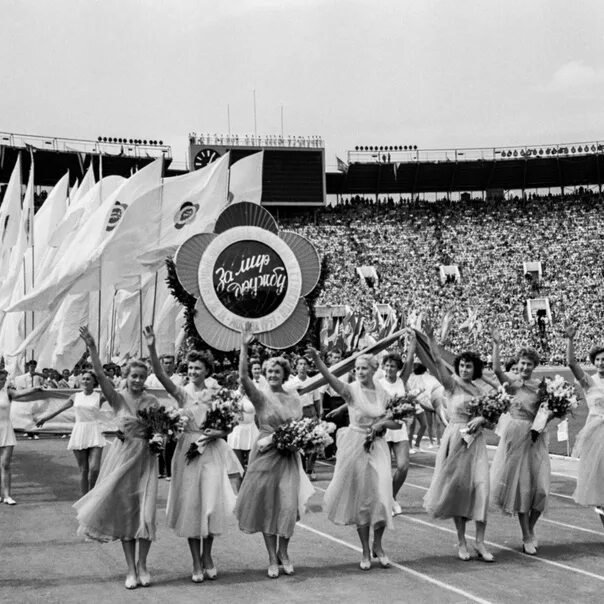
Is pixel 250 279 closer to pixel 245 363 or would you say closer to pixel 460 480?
pixel 460 480

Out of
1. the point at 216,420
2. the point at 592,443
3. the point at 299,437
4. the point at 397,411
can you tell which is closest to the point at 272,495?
the point at 299,437

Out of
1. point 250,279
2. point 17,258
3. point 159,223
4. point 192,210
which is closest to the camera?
point 250,279

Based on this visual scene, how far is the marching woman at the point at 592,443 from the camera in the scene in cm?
952

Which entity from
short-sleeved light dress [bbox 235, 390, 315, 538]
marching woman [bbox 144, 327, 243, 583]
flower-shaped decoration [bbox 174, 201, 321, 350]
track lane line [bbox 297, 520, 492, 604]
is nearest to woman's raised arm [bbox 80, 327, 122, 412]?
marching woman [bbox 144, 327, 243, 583]

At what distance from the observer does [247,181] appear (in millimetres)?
33656

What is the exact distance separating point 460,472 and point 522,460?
31.2 inches

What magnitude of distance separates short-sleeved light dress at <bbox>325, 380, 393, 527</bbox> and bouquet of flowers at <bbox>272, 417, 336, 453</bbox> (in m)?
0.52

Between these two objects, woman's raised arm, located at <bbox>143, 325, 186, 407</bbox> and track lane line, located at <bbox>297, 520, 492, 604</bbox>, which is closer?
track lane line, located at <bbox>297, 520, 492, 604</bbox>

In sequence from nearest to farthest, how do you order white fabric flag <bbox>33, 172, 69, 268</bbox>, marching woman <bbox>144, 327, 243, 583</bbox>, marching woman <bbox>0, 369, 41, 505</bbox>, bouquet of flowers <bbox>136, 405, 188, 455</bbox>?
bouquet of flowers <bbox>136, 405, 188, 455</bbox> < marching woman <bbox>144, 327, 243, 583</bbox> < marching woman <bbox>0, 369, 41, 505</bbox> < white fabric flag <bbox>33, 172, 69, 268</bbox>

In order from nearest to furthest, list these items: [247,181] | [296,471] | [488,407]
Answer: [296,471]
[488,407]
[247,181]

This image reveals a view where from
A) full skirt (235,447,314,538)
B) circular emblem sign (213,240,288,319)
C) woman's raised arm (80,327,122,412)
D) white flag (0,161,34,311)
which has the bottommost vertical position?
full skirt (235,447,314,538)

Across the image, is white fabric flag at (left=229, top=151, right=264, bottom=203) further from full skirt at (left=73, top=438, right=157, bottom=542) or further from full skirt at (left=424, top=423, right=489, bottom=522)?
full skirt at (left=73, top=438, right=157, bottom=542)

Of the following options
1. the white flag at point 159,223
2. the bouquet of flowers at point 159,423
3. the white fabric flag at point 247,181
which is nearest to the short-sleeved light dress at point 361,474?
the bouquet of flowers at point 159,423

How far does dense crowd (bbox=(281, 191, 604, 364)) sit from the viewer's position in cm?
5481
